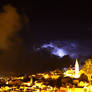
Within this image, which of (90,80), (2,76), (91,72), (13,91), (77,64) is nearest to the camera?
(13,91)

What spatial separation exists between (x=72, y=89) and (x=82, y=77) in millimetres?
7804

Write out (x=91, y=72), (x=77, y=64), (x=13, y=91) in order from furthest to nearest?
(x=77, y=64) < (x=91, y=72) < (x=13, y=91)

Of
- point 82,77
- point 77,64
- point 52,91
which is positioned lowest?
point 52,91

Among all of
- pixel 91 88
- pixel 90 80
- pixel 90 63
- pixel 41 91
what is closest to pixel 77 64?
pixel 90 63

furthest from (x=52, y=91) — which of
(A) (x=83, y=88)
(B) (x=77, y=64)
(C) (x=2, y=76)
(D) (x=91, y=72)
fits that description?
(B) (x=77, y=64)

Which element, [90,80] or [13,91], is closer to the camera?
[13,91]

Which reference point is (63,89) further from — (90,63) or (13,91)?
(90,63)

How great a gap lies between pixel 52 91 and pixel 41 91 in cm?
99

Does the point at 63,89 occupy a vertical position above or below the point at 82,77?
below

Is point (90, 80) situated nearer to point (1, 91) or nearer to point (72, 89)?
point (72, 89)

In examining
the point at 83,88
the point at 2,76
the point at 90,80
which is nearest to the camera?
the point at 83,88

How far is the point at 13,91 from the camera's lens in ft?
58.2

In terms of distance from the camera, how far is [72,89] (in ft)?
61.4

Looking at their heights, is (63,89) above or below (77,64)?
below
